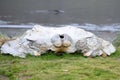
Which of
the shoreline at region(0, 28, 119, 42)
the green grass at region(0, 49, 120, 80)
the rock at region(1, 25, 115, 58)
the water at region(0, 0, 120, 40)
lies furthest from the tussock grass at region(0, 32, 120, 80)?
the water at region(0, 0, 120, 40)

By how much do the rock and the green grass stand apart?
0.47 feet

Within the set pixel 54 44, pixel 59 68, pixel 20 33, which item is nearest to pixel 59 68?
pixel 59 68

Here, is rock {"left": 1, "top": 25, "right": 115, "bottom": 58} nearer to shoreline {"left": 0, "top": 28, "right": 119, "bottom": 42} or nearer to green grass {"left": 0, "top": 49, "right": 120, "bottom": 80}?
green grass {"left": 0, "top": 49, "right": 120, "bottom": 80}

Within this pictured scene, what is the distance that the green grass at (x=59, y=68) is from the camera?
6.27 m

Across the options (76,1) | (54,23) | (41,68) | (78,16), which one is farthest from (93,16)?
(41,68)

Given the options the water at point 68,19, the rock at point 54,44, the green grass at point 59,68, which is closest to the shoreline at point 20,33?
the water at point 68,19

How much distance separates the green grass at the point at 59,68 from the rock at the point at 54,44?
14 cm

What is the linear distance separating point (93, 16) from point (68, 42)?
12.6 m

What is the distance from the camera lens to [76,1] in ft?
95.0

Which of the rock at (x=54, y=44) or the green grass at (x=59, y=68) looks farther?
the rock at (x=54, y=44)

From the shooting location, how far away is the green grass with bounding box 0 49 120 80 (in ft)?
20.6

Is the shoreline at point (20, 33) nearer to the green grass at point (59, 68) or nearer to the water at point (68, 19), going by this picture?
the water at point (68, 19)

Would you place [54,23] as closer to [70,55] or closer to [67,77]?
[70,55]

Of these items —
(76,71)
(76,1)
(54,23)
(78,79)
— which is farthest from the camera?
(76,1)
